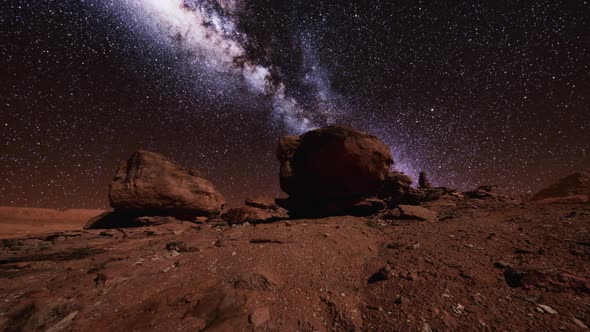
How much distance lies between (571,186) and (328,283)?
51.1 feet

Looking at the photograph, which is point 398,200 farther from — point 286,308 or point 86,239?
point 86,239

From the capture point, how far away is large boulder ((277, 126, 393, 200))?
11797 mm

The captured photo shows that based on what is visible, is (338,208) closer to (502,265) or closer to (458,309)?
(502,265)

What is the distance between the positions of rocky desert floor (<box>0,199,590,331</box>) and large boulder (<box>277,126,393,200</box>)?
4917 mm

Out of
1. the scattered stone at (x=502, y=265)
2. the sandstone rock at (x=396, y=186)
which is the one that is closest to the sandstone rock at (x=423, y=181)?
the sandstone rock at (x=396, y=186)

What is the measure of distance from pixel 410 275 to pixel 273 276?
100.0 inches

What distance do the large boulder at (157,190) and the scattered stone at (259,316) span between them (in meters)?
12.6

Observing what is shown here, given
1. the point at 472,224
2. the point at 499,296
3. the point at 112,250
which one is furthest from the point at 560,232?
Result: the point at 112,250

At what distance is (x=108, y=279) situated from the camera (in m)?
5.31

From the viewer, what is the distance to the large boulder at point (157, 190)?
13492mm

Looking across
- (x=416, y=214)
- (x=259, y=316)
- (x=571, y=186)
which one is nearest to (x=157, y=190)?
(x=259, y=316)

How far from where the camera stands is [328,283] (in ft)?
14.9

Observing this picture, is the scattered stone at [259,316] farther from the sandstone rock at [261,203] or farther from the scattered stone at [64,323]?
the sandstone rock at [261,203]

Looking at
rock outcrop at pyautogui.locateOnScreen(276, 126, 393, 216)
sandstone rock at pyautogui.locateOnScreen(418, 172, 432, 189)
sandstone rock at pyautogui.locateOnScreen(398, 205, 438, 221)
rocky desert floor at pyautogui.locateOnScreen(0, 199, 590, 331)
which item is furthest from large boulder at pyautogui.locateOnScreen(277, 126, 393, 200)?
sandstone rock at pyautogui.locateOnScreen(418, 172, 432, 189)
